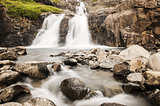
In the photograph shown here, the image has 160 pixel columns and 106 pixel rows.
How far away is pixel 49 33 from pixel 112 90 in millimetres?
17390

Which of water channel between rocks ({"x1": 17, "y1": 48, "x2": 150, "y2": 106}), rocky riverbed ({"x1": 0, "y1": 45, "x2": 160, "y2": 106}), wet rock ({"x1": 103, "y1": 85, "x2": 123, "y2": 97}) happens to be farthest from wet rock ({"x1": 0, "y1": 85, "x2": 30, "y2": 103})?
wet rock ({"x1": 103, "y1": 85, "x2": 123, "y2": 97})

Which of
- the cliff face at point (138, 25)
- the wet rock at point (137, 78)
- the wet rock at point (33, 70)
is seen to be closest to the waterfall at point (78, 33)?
the cliff face at point (138, 25)

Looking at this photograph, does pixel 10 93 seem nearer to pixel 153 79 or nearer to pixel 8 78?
pixel 8 78

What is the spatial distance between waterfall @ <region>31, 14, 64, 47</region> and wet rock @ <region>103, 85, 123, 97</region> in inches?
604

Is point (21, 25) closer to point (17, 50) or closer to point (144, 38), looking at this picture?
point (17, 50)

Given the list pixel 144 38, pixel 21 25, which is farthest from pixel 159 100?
pixel 21 25

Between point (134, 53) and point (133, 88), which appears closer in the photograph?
point (133, 88)

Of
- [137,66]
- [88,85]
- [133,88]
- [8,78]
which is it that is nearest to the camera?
[133,88]

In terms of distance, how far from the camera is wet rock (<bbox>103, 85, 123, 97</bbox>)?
3.84m

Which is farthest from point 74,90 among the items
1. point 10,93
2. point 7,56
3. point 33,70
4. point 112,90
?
point 7,56

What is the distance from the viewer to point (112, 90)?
408 centimetres

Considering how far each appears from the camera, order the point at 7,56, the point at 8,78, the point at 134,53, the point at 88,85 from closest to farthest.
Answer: the point at 8,78, the point at 88,85, the point at 134,53, the point at 7,56

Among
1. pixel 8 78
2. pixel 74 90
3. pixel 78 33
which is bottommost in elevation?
pixel 74 90

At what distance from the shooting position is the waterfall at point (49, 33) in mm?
18703
